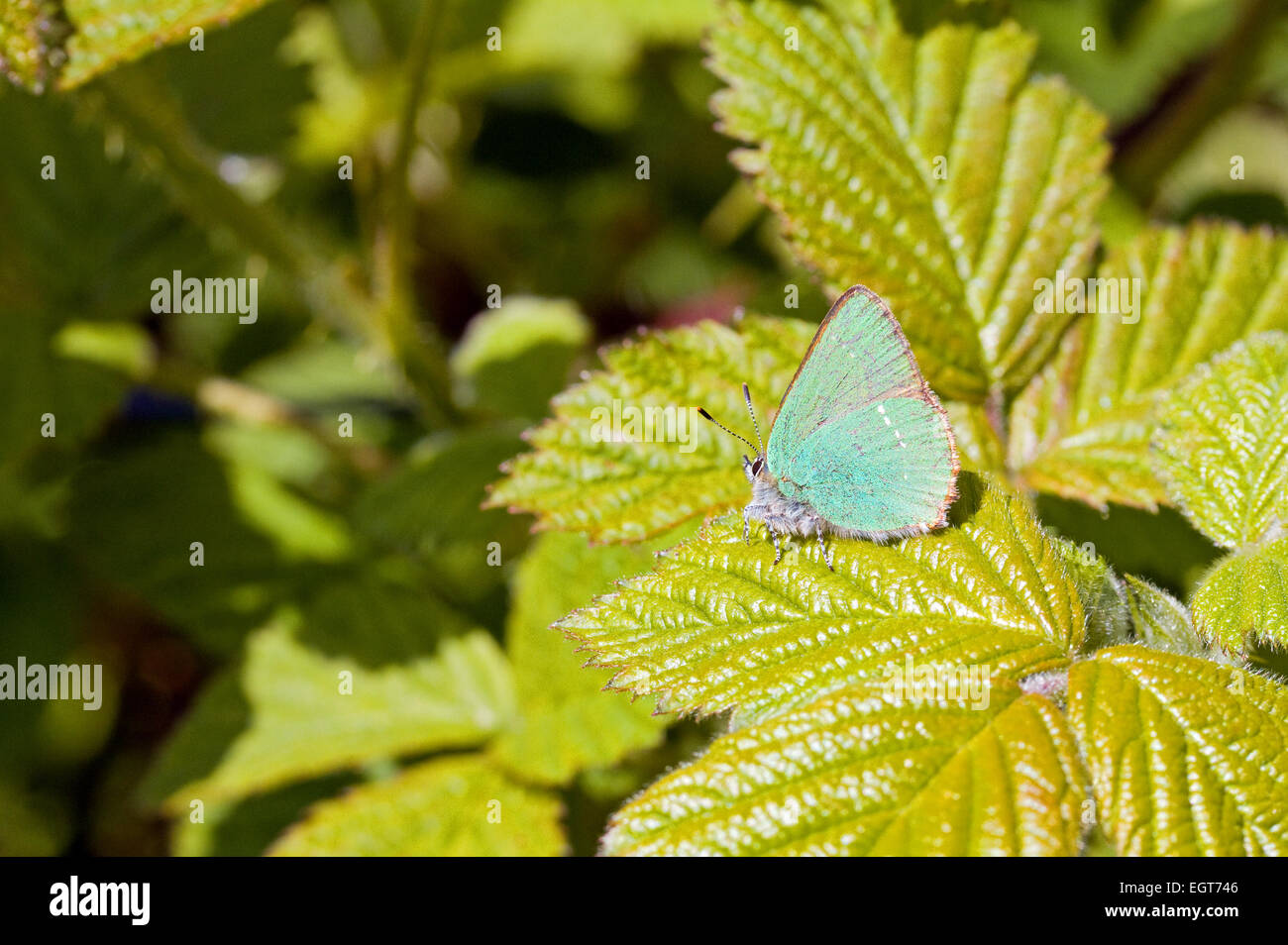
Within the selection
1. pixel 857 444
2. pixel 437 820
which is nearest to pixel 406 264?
pixel 437 820

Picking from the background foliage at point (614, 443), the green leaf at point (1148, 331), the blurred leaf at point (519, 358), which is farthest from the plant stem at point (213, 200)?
the green leaf at point (1148, 331)

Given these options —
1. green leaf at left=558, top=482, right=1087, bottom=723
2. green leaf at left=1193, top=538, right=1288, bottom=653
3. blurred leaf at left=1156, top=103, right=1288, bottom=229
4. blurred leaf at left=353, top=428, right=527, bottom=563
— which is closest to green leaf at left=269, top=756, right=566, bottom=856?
blurred leaf at left=353, top=428, right=527, bottom=563

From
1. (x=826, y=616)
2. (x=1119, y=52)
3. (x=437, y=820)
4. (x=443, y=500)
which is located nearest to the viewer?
(x=826, y=616)

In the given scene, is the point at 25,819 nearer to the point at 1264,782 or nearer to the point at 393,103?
the point at 393,103

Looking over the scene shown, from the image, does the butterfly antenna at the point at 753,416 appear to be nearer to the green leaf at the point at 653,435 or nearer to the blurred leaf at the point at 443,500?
the green leaf at the point at 653,435

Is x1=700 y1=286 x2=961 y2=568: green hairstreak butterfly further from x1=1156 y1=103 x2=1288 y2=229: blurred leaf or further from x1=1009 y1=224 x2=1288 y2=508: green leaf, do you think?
x1=1156 y1=103 x2=1288 y2=229: blurred leaf

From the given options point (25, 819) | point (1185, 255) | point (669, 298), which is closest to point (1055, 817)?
point (1185, 255)

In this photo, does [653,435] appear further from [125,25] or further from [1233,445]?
[125,25]
